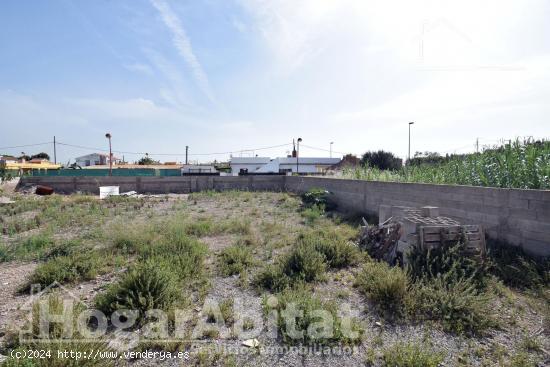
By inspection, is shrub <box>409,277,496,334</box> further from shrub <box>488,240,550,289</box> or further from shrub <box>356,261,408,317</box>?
shrub <box>488,240,550,289</box>

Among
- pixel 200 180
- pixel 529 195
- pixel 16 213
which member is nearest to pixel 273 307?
pixel 529 195

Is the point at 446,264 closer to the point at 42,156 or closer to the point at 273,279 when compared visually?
the point at 273,279

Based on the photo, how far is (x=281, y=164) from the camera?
50.4 m

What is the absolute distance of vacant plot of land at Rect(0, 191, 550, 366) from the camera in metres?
2.89

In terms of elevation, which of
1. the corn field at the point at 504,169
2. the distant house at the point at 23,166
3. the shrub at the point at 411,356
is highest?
the distant house at the point at 23,166

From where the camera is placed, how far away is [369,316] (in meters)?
3.57

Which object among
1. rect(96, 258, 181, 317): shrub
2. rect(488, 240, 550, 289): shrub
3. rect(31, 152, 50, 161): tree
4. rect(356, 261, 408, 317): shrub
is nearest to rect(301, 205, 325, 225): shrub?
rect(356, 261, 408, 317): shrub

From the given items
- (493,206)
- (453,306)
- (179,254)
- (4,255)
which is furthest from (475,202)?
(4,255)

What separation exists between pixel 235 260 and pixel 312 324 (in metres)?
2.48

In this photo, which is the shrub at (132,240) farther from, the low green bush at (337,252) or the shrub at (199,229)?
the low green bush at (337,252)

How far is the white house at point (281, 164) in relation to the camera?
49.2 m

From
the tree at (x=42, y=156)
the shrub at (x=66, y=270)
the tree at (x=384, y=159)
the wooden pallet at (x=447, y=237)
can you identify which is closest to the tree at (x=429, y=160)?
the wooden pallet at (x=447, y=237)

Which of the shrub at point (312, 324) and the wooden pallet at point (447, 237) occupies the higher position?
the wooden pallet at point (447, 237)

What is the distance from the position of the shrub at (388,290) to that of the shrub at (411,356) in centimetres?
77
